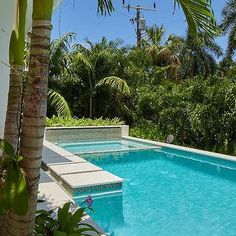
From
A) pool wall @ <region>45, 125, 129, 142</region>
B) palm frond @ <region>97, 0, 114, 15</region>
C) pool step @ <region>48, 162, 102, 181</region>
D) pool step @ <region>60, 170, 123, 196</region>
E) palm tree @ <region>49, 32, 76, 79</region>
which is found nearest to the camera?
palm frond @ <region>97, 0, 114, 15</region>

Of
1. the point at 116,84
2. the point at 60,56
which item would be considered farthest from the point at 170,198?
the point at 60,56

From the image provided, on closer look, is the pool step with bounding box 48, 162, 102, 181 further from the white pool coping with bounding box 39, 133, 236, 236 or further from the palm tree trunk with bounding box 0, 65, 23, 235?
the palm tree trunk with bounding box 0, 65, 23, 235

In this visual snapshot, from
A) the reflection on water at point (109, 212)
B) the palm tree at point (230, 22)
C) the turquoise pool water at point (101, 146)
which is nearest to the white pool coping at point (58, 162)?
the turquoise pool water at point (101, 146)

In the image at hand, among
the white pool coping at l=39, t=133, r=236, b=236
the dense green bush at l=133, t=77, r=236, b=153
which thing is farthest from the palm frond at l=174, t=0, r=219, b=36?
the dense green bush at l=133, t=77, r=236, b=153

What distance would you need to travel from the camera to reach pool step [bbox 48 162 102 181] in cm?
805

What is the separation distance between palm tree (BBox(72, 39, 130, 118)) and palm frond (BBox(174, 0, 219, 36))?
1578cm

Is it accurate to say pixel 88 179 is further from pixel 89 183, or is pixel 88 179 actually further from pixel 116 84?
pixel 116 84

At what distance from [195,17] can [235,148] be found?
34.1 ft

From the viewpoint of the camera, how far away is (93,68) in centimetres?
1994

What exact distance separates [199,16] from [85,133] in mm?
13902

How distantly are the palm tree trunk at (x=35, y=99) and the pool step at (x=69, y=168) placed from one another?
5371 millimetres

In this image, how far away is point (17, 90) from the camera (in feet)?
9.91

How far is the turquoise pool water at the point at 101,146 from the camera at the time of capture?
569 inches

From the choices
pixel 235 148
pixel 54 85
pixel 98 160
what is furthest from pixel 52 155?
pixel 54 85
